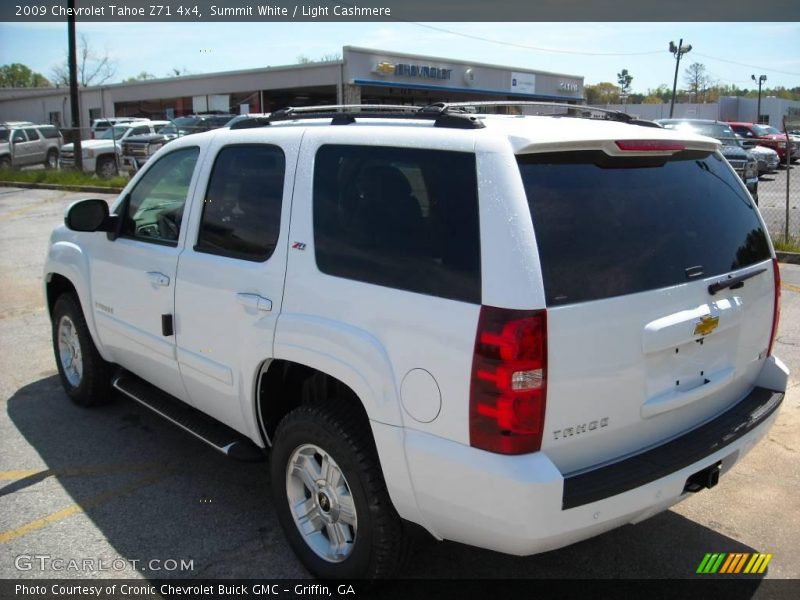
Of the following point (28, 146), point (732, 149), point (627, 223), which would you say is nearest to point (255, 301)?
point (627, 223)

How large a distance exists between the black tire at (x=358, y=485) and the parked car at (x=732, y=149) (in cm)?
1210

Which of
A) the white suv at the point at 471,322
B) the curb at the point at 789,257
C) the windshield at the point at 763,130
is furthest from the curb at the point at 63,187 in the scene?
the windshield at the point at 763,130

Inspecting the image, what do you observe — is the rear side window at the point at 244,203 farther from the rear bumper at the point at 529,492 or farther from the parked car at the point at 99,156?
the parked car at the point at 99,156

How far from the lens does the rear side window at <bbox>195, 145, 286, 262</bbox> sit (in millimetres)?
3373

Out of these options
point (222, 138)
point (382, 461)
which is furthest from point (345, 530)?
point (222, 138)

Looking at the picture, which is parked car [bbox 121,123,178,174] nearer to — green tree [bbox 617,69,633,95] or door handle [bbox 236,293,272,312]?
door handle [bbox 236,293,272,312]

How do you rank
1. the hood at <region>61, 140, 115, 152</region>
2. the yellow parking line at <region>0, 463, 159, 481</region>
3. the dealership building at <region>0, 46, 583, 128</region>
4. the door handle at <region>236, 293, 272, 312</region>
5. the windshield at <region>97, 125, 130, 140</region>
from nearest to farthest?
1. the door handle at <region>236, 293, 272, 312</region>
2. the yellow parking line at <region>0, 463, 159, 481</region>
3. the hood at <region>61, 140, 115, 152</region>
4. the windshield at <region>97, 125, 130, 140</region>
5. the dealership building at <region>0, 46, 583, 128</region>

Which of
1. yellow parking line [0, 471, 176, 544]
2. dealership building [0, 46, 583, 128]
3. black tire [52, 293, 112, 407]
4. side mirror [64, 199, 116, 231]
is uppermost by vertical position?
dealership building [0, 46, 583, 128]

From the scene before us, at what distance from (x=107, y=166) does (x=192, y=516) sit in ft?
74.4

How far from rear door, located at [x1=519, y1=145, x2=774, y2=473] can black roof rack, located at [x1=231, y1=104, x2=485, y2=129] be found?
0.37 m

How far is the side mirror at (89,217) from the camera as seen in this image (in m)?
4.32

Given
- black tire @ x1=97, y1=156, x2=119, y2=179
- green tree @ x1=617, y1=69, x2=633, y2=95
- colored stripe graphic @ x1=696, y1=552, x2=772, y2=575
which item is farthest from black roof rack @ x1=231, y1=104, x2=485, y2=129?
green tree @ x1=617, y1=69, x2=633, y2=95

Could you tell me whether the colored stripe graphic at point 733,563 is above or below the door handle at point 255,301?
below

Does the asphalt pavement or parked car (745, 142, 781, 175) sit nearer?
the asphalt pavement
